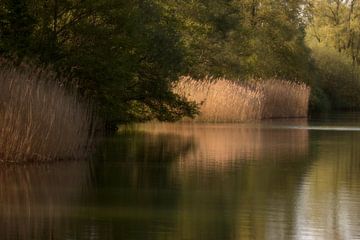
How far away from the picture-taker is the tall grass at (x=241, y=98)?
1464 inches

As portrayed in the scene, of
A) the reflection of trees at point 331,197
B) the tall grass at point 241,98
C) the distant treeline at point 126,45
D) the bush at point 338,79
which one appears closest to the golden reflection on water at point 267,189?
the reflection of trees at point 331,197

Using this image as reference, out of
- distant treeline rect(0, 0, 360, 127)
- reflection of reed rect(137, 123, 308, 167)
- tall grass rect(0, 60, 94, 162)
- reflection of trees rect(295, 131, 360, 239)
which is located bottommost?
reflection of trees rect(295, 131, 360, 239)

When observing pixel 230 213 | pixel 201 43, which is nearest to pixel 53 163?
pixel 230 213

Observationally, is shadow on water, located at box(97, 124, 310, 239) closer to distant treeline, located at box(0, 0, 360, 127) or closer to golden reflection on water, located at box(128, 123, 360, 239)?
golden reflection on water, located at box(128, 123, 360, 239)

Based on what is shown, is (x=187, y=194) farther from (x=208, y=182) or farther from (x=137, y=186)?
(x=208, y=182)

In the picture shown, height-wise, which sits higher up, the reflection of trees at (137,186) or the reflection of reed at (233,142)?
the reflection of reed at (233,142)

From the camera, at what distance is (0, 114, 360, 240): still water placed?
10.5m

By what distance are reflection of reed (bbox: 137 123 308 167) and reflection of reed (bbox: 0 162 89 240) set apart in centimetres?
316

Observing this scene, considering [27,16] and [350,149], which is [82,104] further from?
[350,149]

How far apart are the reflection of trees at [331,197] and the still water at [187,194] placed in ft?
0.04

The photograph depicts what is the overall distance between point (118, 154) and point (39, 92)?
3.76 meters

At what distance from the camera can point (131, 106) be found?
27.6 m

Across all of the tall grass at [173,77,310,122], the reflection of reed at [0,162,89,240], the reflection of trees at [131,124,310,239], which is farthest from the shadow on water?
the tall grass at [173,77,310,122]

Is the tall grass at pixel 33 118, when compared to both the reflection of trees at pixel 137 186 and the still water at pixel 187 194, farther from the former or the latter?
the reflection of trees at pixel 137 186
